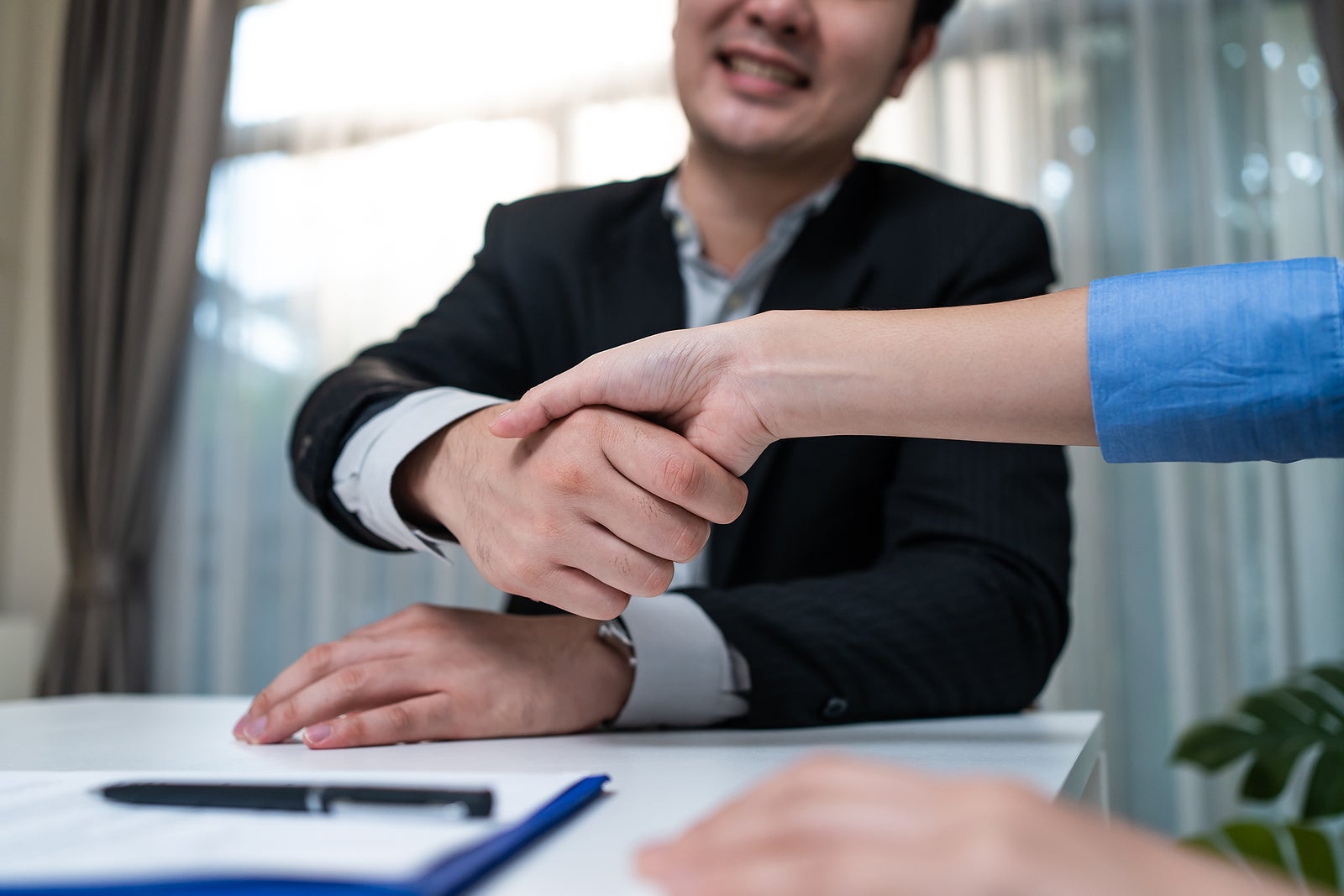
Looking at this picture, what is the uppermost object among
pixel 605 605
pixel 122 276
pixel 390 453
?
pixel 122 276

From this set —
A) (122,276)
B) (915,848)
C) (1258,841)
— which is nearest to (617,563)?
(915,848)

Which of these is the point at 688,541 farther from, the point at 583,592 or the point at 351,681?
the point at 351,681

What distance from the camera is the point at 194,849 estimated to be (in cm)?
34

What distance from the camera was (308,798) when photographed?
15.0 inches

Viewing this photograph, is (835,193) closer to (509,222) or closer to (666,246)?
(666,246)

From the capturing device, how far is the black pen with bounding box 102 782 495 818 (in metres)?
0.37

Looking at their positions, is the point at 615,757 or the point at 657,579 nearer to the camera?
the point at 615,757

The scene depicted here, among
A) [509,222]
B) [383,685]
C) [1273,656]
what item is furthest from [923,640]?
[1273,656]

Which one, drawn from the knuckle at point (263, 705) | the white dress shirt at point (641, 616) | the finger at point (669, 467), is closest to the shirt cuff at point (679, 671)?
the white dress shirt at point (641, 616)

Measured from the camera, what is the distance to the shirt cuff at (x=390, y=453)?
2.77 ft

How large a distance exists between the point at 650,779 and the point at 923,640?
40 cm

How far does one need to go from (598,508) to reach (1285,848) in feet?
2.41

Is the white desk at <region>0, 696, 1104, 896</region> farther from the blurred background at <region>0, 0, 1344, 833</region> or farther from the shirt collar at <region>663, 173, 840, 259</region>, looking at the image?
the blurred background at <region>0, 0, 1344, 833</region>

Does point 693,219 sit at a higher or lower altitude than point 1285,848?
higher
